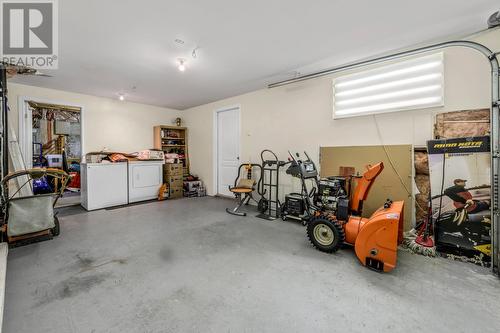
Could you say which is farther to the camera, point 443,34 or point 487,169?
point 443,34

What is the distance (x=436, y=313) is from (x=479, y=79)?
2.77m

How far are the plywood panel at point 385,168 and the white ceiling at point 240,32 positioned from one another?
143 cm

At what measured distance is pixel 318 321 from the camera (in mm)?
1555

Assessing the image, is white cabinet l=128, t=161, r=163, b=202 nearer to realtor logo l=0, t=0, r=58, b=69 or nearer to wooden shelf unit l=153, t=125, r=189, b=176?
wooden shelf unit l=153, t=125, r=189, b=176

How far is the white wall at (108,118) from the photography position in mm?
4453

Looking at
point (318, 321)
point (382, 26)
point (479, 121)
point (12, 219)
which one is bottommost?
point (318, 321)

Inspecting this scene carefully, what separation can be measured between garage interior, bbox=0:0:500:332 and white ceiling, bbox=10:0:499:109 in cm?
2

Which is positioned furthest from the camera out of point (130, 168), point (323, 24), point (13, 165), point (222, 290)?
point (130, 168)

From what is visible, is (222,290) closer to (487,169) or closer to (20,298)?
(20,298)

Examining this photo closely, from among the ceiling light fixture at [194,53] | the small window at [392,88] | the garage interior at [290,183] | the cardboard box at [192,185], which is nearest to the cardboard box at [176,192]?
the cardboard box at [192,185]

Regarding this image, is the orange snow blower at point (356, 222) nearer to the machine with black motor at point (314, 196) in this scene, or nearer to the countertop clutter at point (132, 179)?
the machine with black motor at point (314, 196)

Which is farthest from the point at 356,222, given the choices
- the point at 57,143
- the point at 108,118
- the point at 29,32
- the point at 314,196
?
the point at 57,143

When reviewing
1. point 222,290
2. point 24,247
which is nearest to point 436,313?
point 222,290

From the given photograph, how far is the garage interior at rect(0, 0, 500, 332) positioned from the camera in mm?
1729
